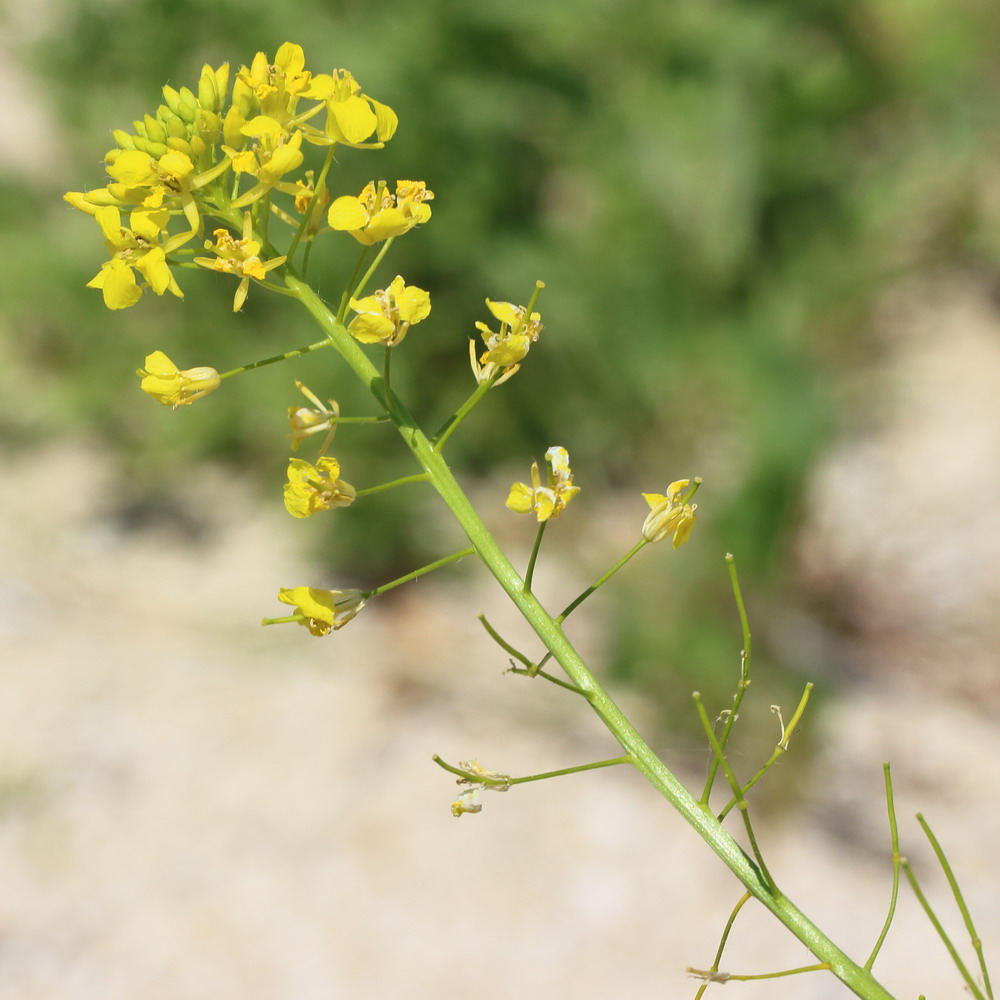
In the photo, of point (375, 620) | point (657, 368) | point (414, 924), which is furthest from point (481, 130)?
point (414, 924)

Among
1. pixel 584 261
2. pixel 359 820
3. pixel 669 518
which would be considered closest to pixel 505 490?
pixel 584 261

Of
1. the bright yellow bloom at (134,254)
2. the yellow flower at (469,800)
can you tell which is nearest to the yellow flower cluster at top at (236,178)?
the bright yellow bloom at (134,254)

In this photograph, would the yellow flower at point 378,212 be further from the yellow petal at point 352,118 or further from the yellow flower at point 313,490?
the yellow flower at point 313,490

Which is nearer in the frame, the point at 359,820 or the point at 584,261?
the point at 359,820

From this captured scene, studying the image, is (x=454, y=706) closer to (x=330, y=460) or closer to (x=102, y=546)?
(x=102, y=546)

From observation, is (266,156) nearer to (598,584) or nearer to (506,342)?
(506,342)

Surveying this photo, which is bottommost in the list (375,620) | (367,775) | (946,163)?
(367,775)
